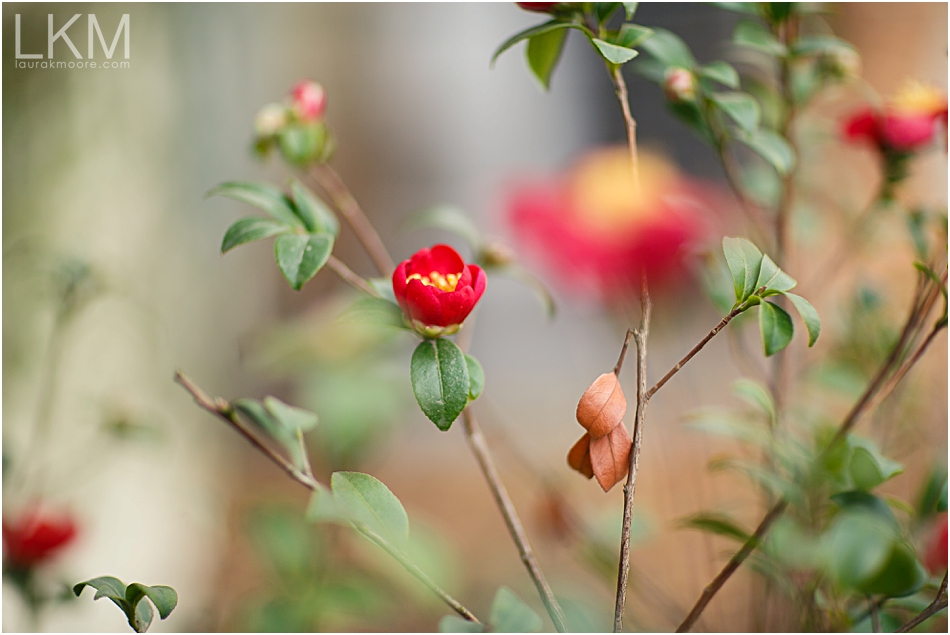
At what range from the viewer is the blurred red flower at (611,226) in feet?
1.43

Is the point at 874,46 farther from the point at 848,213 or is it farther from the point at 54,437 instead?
the point at 54,437

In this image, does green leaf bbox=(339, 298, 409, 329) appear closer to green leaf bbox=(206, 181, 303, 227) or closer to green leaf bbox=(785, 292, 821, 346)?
green leaf bbox=(206, 181, 303, 227)

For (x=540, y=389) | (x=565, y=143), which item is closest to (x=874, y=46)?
(x=565, y=143)

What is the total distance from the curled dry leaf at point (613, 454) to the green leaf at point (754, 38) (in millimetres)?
319

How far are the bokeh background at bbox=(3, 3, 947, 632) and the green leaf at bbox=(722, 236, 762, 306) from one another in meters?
0.33

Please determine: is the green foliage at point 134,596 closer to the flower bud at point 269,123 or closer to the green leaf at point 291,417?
the green leaf at point 291,417

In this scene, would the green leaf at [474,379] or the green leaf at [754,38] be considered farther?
the green leaf at [754,38]

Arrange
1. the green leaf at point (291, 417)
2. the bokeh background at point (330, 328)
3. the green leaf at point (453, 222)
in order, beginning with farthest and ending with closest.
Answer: the bokeh background at point (330, 328) < the green leaf at point (453, 222) < the green leaf at point (291, 417)

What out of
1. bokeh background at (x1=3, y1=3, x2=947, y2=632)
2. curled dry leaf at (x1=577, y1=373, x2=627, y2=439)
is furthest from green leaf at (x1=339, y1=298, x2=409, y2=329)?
bokeh background at (x1=3, y1=3, x2=947, y2=632)

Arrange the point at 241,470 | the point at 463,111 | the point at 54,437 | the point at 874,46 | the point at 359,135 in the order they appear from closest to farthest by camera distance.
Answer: the point at 54,437 < the point at 874,46 < the point at 241,470 < the point at 359,135 < the point at 463,111

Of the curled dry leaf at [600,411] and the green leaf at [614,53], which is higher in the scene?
the green leaf at [614,53]

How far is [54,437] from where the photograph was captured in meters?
1.21

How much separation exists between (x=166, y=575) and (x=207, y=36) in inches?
51.2

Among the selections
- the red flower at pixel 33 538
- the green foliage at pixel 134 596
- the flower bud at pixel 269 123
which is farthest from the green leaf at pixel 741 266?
the red flower at pixel 33 538
